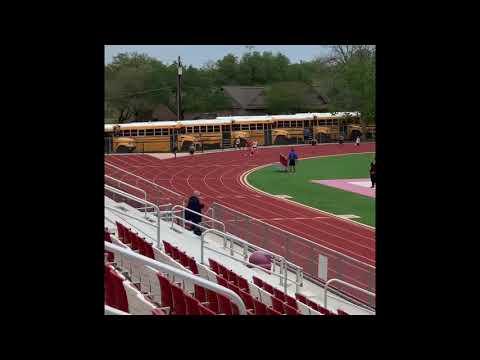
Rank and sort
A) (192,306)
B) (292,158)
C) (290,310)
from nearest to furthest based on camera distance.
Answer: (192,306)
(290,310)
(292,158)

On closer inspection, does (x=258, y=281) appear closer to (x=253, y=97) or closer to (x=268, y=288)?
(x=268, y=288)

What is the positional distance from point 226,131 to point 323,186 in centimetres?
1823

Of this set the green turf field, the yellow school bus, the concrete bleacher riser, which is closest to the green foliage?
the yellow school bus

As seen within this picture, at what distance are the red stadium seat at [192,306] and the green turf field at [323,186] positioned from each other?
1408 centimetres

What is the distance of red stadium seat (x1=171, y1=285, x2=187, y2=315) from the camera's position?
598 cm

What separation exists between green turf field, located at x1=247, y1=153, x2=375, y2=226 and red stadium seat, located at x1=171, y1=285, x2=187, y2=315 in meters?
13.8

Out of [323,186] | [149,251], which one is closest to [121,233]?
[149,251]

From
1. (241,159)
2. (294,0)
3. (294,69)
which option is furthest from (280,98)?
(294,0)

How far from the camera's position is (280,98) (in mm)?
65562

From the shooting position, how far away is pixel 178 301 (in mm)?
6094

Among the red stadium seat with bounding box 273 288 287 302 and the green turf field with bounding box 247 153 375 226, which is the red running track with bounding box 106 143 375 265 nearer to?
the green turf field with bounding box 247 153 375 226
